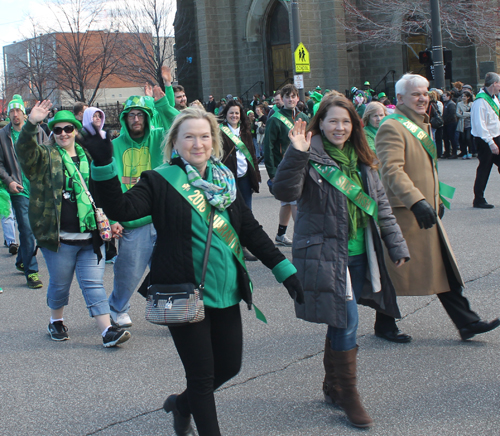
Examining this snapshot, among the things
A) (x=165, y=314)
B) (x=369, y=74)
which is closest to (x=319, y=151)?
(x=165, y=314)

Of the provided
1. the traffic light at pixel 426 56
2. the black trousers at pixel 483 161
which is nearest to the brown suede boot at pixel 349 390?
the black trousers at pixel 483 161

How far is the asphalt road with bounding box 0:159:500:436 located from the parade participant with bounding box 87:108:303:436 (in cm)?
70

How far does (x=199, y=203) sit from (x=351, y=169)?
3.80ft

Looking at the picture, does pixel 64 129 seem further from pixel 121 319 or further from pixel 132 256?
pixel 121 319

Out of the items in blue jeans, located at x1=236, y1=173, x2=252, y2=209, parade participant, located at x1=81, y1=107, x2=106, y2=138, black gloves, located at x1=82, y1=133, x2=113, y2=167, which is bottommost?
blue jeans, located at x1=236, y1=173, x2=252, y2=209

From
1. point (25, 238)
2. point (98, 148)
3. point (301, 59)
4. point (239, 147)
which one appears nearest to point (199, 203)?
point (98, 148)

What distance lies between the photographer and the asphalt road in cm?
365

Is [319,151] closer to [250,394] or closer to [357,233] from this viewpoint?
[357,233]

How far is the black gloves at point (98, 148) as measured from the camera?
8.73ft

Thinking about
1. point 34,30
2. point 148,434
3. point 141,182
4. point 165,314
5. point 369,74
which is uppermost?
point 34,30

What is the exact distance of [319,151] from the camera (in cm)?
377

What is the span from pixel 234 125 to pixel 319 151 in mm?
4182

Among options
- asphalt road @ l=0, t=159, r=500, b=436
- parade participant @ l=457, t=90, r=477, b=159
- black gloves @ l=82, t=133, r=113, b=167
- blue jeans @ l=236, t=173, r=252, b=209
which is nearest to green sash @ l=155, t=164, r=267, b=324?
black gloves @ l=82, t=133, r=113, b=167

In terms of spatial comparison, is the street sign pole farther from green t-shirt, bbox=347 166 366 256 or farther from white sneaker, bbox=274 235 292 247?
green t-shirt, bbox=347 166 366 256
